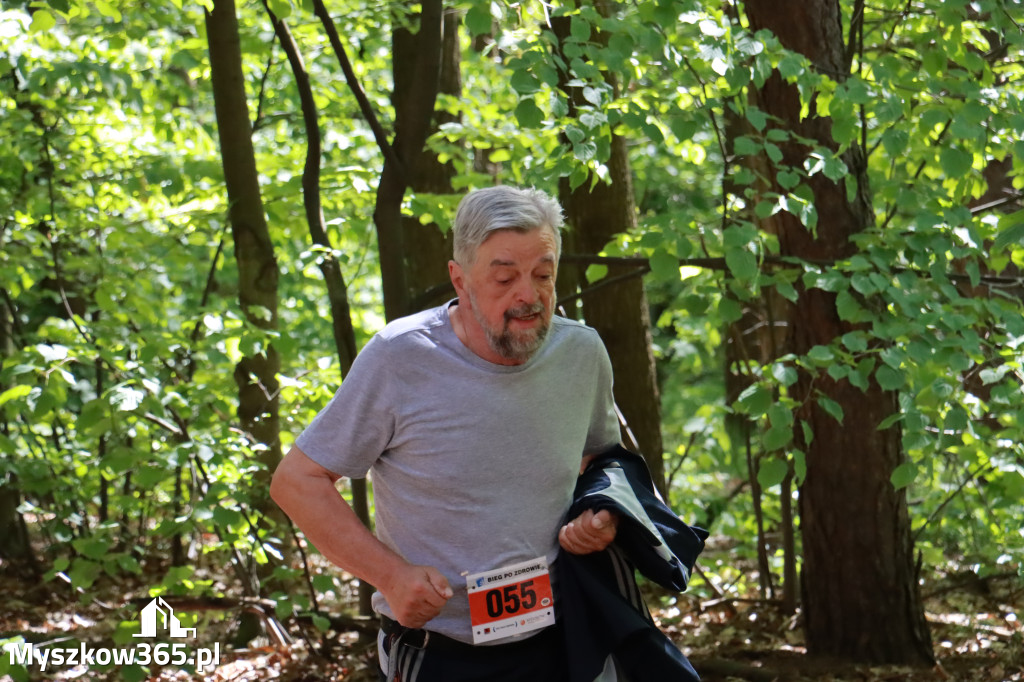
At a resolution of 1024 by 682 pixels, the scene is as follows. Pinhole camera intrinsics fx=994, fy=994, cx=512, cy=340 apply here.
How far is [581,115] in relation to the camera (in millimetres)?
3809

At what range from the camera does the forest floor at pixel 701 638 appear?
14.9 ft

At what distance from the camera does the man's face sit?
7.79 ft

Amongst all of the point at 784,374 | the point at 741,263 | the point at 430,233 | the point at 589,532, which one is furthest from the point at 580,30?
the point at 430,233

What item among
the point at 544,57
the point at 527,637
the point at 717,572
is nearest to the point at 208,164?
the point at 544,57

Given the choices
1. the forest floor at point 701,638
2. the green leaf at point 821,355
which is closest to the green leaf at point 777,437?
the green leaf at point 821,355

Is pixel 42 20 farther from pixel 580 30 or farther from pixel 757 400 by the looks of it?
pixel 757 400

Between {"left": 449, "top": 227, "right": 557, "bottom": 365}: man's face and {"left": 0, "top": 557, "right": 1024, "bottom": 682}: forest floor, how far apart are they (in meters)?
2.37

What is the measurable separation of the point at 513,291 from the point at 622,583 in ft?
2.59

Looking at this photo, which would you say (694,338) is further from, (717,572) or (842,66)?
(842,66)

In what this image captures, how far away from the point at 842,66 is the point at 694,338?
3.36 m

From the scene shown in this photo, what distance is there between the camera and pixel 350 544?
2.31 m

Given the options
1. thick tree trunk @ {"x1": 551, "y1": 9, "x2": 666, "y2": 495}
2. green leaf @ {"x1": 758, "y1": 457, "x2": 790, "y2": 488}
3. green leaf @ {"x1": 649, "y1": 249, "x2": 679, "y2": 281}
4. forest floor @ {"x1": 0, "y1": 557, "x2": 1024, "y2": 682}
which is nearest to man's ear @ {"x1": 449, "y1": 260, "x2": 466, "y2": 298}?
green leaf @ {"x1": 649, "y1": 249, "x2": 679, "y2": 281}

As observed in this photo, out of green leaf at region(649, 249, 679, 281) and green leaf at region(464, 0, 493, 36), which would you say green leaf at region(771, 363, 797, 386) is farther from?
green leaf at region(464, 0, 493, 36)

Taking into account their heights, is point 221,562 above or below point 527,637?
below
